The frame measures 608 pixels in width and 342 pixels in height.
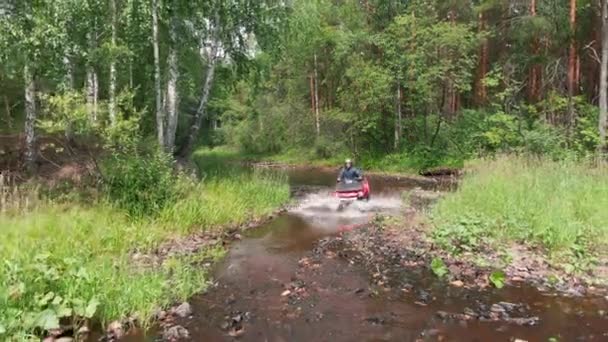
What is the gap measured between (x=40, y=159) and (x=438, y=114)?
19793 millimetres

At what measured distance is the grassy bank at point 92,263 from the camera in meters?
4.82

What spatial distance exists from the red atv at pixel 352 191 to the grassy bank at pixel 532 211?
332 cm

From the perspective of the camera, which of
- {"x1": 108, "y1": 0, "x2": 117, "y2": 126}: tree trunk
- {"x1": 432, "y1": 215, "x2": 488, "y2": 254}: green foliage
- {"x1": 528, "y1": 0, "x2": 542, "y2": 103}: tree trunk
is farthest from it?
{"x1": 528, "y1": 0, "x2": 542, "y2": 103}: tree trunk

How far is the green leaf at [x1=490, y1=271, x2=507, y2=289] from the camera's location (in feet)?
21.2

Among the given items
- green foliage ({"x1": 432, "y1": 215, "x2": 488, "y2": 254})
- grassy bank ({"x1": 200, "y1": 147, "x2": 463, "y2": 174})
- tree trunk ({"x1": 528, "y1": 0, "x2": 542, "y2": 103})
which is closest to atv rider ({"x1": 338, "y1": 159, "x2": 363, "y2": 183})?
green foliage ({"x1": 432, "y1": 215, "x2": 488, "y2": 254})

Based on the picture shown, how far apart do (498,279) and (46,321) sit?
19.2ft

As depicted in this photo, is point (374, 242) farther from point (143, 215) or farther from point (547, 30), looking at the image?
point (547, 30)

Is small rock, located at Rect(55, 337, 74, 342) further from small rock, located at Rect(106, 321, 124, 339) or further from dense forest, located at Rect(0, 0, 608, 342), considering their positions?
small rock, located at Rect(106, 321, 124, 339)

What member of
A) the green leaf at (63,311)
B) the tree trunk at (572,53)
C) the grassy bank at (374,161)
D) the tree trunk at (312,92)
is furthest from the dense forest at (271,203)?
the tree trunk at (312,92)

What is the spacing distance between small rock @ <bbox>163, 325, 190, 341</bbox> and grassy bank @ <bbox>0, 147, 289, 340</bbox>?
0.38m

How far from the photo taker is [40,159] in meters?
14.1

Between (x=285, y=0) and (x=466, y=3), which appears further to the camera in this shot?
(x=466, y=3)

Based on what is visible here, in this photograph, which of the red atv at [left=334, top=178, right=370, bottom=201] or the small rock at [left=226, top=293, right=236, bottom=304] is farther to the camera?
the red atv at [left=334, top=178, right=370, bottom=201]

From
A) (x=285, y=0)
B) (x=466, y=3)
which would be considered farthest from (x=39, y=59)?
(x=466, y=3)
